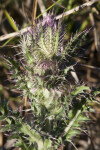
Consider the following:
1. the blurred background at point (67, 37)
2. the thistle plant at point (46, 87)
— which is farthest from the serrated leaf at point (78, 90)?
the blurred background at point (67, 37)

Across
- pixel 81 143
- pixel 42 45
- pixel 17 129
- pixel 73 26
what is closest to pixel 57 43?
pixel 42 45

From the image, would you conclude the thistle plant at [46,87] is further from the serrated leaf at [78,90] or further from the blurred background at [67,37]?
the blurred background at [67,37]

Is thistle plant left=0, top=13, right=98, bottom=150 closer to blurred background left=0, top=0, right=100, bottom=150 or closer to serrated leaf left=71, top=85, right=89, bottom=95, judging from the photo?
serrated leaf left=71, top=85, right=89, bottom=95

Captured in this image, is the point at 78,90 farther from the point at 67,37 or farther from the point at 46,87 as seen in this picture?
the point at 67,37

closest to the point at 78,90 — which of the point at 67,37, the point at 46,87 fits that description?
the point at 46,87

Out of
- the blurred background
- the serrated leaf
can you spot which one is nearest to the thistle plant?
the serrated leaf

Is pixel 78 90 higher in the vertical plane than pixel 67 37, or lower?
lower

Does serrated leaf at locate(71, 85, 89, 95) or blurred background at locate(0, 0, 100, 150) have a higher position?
blurred background at locate(0, 0, 100, 150)

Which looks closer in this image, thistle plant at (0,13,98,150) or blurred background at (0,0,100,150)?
thistle plant at (0,13,98,150)
